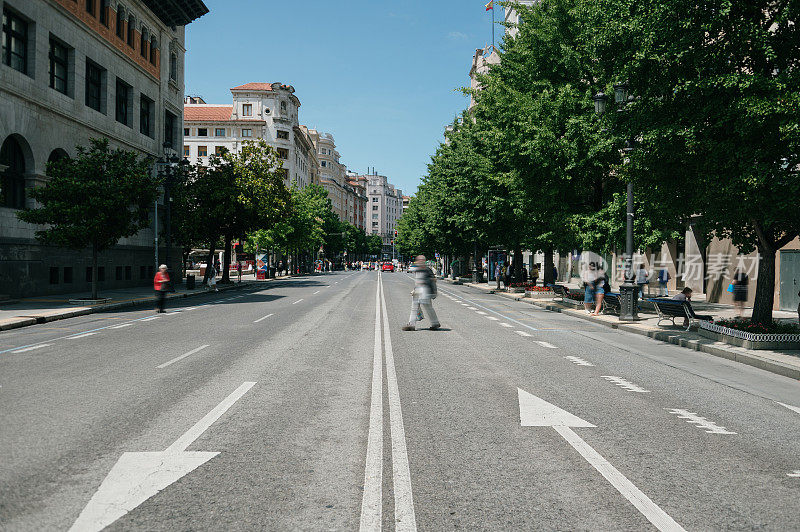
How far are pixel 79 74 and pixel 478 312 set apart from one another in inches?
915

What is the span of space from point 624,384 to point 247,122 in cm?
8698

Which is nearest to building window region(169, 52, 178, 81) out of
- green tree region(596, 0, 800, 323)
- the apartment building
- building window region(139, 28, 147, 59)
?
building window region(139, 28, 147, 59)

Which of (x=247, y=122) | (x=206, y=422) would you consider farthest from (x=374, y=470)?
(x=247, y=122)

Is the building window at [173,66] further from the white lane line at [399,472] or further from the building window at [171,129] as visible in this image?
the white lane line at [399,472]

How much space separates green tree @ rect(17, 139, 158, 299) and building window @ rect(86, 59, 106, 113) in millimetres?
10356

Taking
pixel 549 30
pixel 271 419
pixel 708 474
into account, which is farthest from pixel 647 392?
pixel 549 30

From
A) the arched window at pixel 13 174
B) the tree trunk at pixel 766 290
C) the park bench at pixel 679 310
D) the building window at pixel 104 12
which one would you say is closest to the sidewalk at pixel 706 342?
the park bench at pixel 679 310

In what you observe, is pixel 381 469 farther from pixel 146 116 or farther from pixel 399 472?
pixel 146 116

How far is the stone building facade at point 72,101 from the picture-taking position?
24.5 meters

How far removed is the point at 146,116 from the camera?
1538 inches

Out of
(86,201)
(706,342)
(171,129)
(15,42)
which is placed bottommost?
(706,342)

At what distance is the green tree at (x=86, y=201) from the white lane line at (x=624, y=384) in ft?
62.3

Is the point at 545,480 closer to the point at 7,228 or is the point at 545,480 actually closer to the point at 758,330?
the point at 758,330

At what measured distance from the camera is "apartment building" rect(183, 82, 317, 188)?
8875cm
